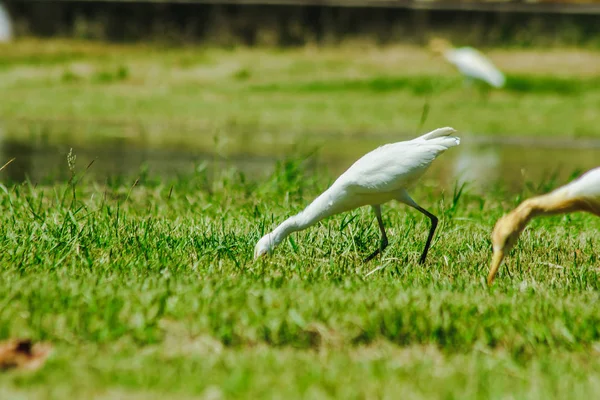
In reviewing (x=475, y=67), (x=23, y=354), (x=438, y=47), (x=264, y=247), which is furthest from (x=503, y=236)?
(x=438, y=47)

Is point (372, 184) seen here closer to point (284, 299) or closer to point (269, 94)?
point (284, 299)

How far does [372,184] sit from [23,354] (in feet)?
6.46

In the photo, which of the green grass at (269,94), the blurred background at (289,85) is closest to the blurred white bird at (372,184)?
the blurred background at (289,85)

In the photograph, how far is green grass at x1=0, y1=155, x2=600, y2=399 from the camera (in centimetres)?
288

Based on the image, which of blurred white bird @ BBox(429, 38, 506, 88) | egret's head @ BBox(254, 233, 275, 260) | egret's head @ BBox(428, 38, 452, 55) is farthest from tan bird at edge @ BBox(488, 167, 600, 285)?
egret's head @ BBox(428, 38, 452, 55)

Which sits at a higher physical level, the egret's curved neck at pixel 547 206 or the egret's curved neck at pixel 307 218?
the egret's curved neck at pixel 547 206

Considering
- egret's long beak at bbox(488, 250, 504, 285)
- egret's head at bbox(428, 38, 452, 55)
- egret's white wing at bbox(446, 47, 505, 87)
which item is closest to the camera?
egret's long beak at bbox(488, 250, 504, 285)

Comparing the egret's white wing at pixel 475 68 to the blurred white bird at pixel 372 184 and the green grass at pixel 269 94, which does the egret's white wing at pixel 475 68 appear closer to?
the green grass at pixel 269 94

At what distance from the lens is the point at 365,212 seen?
222 inches

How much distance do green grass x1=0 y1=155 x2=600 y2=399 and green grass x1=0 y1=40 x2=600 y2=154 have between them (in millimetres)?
5654

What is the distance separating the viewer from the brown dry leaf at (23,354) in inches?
115

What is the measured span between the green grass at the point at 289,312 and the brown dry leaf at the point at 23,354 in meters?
0.07

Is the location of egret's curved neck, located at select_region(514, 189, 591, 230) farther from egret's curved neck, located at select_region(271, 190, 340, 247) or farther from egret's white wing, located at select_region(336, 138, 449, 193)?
egret's curved neck, located at select_region(271, 190, 340, 247)

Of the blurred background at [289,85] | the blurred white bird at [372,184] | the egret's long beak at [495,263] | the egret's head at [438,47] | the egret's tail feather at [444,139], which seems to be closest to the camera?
the egret's long beak at [495,263]
